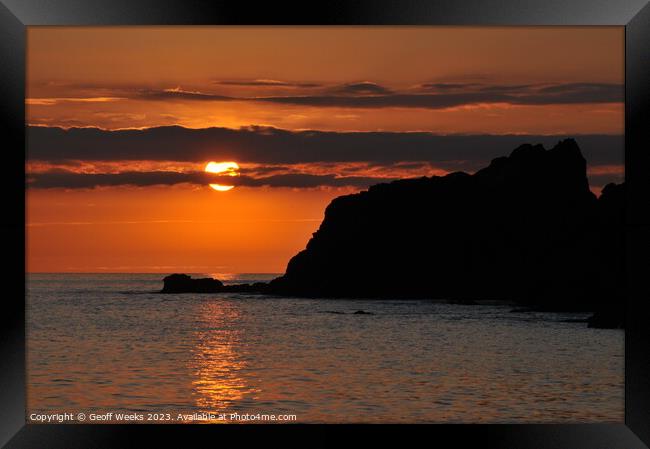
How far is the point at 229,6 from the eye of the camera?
696cm

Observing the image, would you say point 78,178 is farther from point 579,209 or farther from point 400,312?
point 579,209

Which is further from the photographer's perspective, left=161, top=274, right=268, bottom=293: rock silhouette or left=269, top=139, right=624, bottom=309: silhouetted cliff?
Result: left=161, top=274, right=268, bottom=293: rock silhouette

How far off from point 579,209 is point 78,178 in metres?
30.6

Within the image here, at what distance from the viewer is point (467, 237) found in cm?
6494

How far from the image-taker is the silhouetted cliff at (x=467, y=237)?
56531 mm

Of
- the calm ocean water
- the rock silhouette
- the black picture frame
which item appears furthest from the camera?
the rock silhouette

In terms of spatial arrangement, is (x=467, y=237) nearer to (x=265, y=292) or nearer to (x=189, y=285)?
(x=265, y=292)

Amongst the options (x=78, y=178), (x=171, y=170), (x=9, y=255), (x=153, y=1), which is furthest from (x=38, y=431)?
(x=171, y=170)

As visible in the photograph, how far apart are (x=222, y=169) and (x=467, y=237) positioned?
20120 mm

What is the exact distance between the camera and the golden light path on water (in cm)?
4969

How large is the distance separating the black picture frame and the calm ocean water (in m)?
10.3

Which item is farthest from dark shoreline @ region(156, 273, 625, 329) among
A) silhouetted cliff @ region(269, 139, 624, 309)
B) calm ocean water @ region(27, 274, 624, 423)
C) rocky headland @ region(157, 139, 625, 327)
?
calm ocean water @ region(27, 274, 624, 423)

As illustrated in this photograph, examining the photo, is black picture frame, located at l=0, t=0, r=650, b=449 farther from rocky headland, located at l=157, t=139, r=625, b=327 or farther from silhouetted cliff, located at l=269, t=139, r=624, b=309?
silhouetted cliff, located at l=269, t=139, r=624, b=309

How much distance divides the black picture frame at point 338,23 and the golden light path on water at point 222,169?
42029 millimetres
